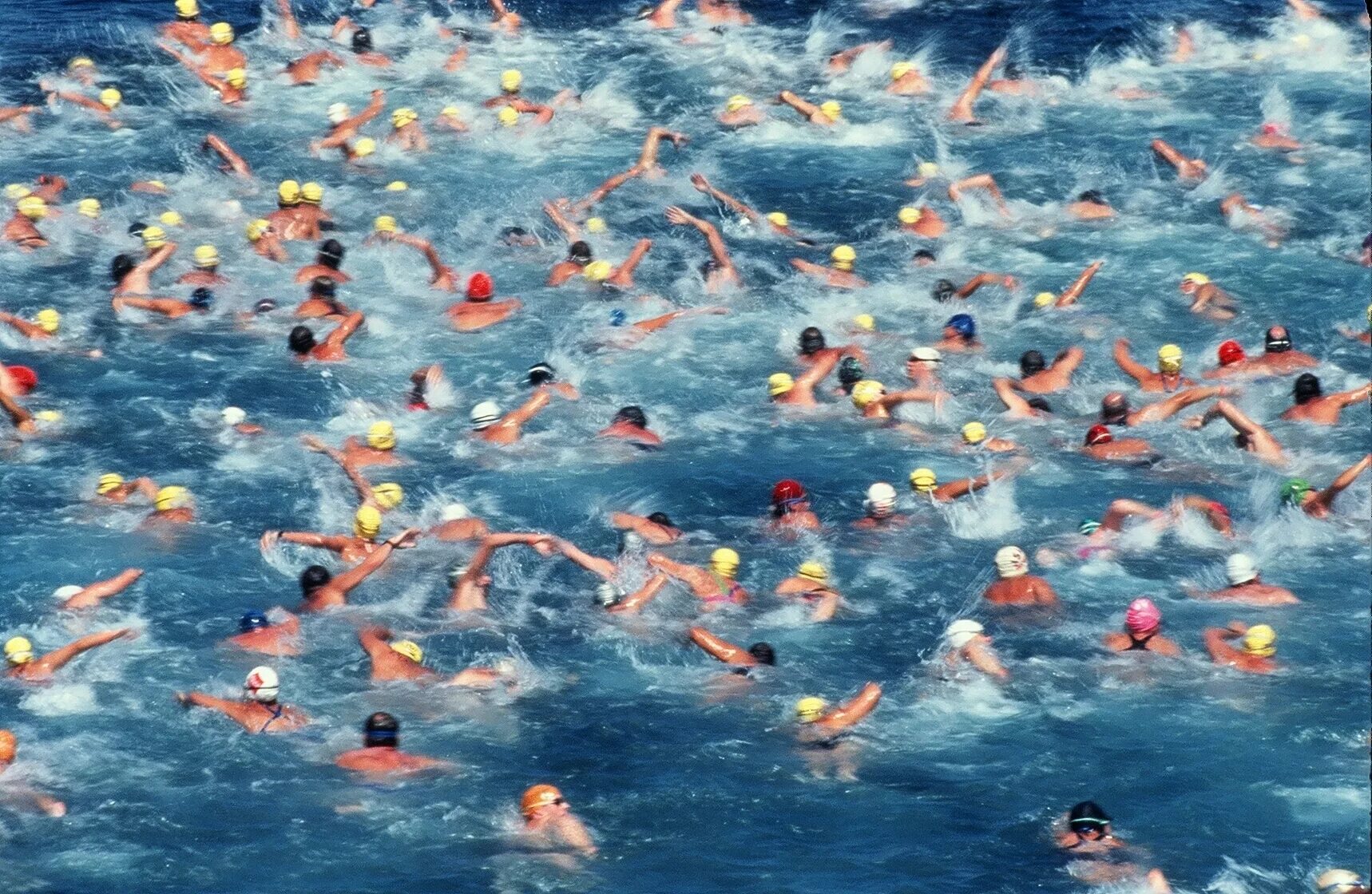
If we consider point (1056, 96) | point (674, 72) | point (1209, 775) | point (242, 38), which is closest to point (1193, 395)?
point (1209, 775)

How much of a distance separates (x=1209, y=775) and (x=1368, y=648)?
3.03 metres

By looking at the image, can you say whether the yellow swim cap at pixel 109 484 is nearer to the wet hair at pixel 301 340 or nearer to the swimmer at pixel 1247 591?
the wet hair at pixel 301 340

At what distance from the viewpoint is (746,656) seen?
894 inches

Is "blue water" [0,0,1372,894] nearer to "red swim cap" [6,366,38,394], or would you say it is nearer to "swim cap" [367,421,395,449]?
"red swim cap" [6,366,38,394]

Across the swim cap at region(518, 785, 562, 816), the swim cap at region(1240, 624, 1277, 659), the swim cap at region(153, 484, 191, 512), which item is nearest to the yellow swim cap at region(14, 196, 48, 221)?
the swim cap at region(153, 484, 191, 512)

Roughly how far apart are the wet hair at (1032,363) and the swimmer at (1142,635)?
567 centimetres

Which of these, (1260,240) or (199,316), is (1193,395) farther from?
(199,316)

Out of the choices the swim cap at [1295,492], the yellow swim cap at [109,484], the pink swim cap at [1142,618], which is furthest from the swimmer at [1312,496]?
the yellow swim cap at [109,484]

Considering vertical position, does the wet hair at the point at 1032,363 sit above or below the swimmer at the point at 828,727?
above

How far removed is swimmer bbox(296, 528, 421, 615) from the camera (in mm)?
23656

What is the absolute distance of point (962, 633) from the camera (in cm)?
2258

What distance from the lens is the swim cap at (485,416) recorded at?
90.5 feet

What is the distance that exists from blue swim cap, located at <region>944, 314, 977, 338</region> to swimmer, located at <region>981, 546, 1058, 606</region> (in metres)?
6.20

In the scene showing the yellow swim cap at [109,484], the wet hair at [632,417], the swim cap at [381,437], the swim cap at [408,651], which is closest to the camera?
the swim cap at [408,651]
